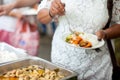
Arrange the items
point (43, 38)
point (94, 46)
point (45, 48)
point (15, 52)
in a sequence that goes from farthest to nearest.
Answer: point (43, 38) → point (45, 48) → point (15, 52) → point (94, 46)

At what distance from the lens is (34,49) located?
8.30 ft

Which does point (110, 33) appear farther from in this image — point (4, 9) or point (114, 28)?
point (4, 9)

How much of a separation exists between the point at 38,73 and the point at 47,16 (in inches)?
12.1

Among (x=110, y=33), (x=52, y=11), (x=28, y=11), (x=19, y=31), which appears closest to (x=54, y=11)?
(x=52, y=11)

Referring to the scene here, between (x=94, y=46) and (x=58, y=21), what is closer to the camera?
(x=94, y=46)

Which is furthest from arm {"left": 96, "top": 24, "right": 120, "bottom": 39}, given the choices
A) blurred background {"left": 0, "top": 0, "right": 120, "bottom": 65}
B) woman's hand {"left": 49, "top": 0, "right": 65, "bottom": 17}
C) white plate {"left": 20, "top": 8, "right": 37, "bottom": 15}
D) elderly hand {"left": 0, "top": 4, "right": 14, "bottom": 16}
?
white plate {"left": 20, "top": 8, "right": 37, "bottom": 15}

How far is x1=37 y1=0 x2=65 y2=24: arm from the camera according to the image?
137 centimetres

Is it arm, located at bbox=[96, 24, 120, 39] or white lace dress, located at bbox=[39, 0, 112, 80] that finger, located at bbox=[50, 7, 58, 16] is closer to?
white lace dress, located at bbox=[39, 0, 112, 80]

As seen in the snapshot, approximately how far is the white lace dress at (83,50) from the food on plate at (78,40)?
0.07m

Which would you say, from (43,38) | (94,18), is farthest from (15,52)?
(43,38)

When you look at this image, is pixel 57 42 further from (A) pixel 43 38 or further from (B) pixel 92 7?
(A) pixel 43 38

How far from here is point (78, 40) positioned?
1395 millimetres

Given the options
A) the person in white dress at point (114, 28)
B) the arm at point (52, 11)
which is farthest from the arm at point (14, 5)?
the person in white dress at point (114, 28)

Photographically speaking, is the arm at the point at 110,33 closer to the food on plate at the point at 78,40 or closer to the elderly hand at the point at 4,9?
the food on plate at the point at 78,40
